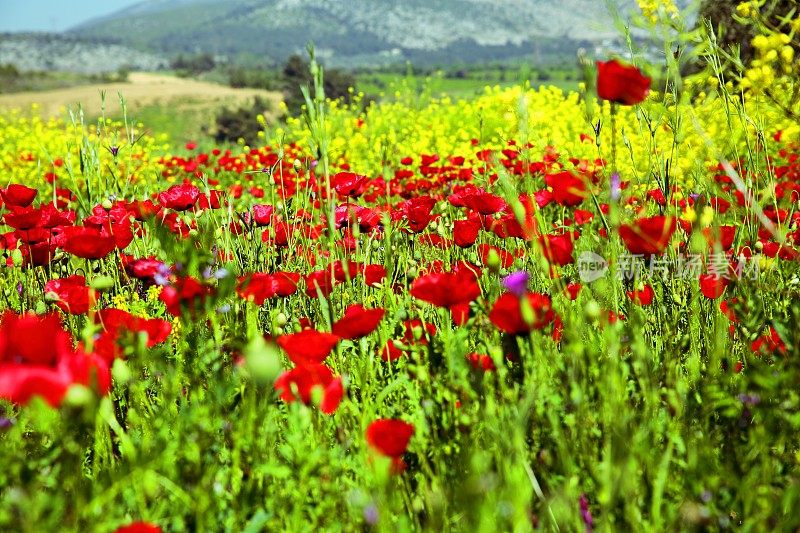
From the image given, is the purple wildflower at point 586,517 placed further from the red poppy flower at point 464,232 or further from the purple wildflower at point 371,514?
the red poppy flower at point 464,232

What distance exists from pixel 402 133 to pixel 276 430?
692 centimetres

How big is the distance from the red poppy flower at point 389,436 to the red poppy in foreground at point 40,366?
37cm

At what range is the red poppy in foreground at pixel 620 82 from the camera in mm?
1217

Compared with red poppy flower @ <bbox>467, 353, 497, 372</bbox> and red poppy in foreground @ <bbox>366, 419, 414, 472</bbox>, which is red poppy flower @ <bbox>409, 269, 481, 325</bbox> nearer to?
red poppy flower @ <bbox>467, 353, 497, 372</bbox>

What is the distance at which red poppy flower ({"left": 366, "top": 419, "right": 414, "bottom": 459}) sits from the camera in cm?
94

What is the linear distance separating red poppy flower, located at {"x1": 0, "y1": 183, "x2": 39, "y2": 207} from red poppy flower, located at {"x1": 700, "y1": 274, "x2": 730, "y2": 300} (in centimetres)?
194

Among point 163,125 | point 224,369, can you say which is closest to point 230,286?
point 224,369

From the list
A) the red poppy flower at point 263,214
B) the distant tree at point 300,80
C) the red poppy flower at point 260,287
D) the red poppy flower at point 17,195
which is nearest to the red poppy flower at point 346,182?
the red poppy flower at point 263,214

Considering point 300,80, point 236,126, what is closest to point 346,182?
point 236,126

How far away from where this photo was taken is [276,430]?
1.34 meters

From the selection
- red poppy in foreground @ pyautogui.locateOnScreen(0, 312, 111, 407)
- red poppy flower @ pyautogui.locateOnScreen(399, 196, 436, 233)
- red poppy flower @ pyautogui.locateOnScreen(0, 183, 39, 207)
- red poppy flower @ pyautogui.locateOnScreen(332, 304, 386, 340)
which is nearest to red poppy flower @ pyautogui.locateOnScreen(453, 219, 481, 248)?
red poppy flower @ pyautogui.locateOnScreen(399, 196, 436, 233)

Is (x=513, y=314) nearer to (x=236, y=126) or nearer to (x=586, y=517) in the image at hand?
(x=586, y=517)

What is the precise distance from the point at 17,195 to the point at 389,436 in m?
1.71

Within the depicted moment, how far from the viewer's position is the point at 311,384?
108 centimetres
